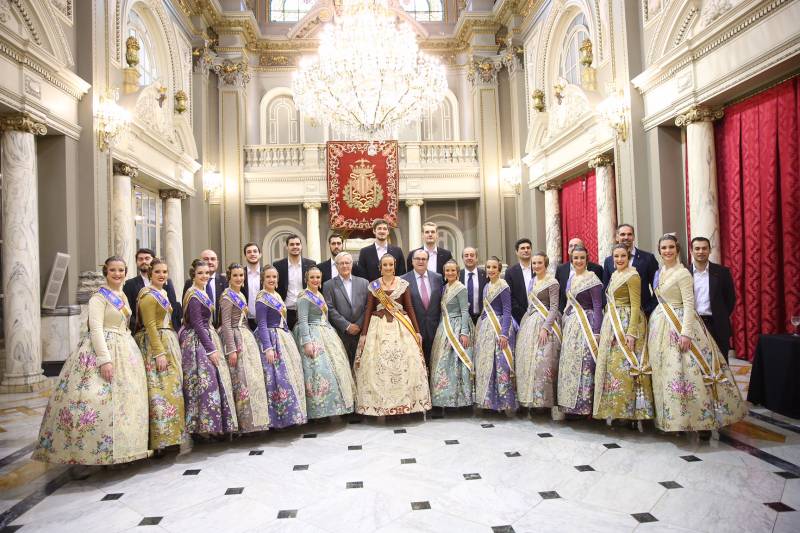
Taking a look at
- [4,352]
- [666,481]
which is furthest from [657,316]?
[4,352]

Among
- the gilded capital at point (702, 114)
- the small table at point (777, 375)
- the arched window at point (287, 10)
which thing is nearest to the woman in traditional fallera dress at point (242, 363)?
the small table at point (777, 375)

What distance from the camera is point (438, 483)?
299 cm

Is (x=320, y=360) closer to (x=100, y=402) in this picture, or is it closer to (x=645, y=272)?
(x=100, y=402)

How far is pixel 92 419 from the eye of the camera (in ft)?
10.1

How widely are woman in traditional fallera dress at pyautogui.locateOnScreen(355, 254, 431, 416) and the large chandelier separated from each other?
427cm

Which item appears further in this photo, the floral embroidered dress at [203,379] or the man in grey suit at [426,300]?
the man in grey suit at [426,300]

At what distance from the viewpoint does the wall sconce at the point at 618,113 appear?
275 inches

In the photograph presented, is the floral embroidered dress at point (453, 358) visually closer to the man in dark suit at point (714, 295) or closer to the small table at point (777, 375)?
the man in dark suit at point (714, 295)

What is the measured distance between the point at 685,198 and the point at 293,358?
5.21 meters

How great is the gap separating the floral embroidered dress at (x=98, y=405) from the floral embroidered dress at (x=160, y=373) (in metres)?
0.09

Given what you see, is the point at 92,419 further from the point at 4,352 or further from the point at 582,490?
the point at 4,352

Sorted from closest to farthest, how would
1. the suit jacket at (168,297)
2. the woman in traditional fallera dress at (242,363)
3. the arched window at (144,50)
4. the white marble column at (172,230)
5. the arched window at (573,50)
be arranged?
the woman in traditional fallera dress at (242,363), the suit jacket at (168,297), the arched window at (144,50), the arched window at (573,50), the white marble column at (172,230)

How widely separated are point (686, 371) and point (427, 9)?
40.8ft

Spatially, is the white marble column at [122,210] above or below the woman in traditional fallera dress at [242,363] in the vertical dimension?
above
